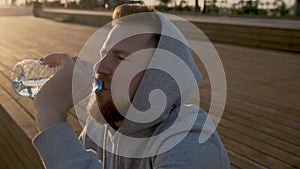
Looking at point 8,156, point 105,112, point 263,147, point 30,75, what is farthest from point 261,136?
point 8,156

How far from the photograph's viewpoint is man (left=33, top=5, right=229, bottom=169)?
120 cm

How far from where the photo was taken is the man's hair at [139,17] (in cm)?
129

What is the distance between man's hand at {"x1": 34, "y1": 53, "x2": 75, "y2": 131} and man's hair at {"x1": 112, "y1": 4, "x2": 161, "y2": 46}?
217mm

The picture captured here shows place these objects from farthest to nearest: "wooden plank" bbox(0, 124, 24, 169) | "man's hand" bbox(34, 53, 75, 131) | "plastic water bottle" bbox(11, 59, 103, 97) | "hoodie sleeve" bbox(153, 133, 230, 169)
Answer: "wooden plank" bbox(0, 124, 24, 169)
"plastic water bottle" bbox(11, 59, 103, 97)
"man's hand" bbox(34, 53, 75, 131)
"hoodie sleeve" bbox(153, 133, 230, 169)

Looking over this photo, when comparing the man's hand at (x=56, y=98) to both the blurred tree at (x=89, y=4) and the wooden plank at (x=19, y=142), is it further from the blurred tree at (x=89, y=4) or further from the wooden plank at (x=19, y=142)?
the blurred tree at (x=89, y=4)

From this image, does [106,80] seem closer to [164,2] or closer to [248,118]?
[248,118]

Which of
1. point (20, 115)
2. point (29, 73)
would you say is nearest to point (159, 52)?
point (29, 73)

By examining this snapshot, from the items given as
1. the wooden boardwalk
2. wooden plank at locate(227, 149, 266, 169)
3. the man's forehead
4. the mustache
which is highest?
the man's forehead

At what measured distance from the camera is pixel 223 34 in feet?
28.5

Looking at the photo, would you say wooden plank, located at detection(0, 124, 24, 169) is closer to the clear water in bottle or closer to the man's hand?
the clear water in bottle

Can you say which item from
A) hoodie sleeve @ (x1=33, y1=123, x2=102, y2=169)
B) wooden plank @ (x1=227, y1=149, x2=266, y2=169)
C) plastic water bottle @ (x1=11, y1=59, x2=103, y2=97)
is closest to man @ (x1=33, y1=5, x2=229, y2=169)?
hoodie sleeve @ (x1=33, y1=123, x2=102, y2=169)

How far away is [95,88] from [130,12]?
28cm

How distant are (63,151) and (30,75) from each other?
101 cm

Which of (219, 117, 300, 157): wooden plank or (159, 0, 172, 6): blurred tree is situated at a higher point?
(159, 0, 172, 6): blurred tree
